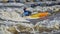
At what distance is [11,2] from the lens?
1.84 m

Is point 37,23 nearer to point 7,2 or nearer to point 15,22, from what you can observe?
point 15,22

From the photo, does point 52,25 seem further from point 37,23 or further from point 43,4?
point 43,4

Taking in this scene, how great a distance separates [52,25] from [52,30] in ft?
0.17

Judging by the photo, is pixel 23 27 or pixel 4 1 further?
pixel 4 1

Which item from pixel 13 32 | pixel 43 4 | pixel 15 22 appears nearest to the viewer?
pixel 13 32

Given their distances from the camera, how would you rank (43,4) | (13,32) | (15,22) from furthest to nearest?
(43,4), (15,22), (13,32)

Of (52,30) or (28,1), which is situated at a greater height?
(28,1)

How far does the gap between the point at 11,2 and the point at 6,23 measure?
2.76ft

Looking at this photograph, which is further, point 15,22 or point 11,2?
point 11,2

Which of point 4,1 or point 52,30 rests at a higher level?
point 4,1

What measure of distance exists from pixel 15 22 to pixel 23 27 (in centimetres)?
12

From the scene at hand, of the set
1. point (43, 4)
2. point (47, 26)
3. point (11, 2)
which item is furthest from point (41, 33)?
point (11, 2)

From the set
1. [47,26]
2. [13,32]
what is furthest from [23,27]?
[47,26]

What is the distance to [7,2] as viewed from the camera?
184cm
